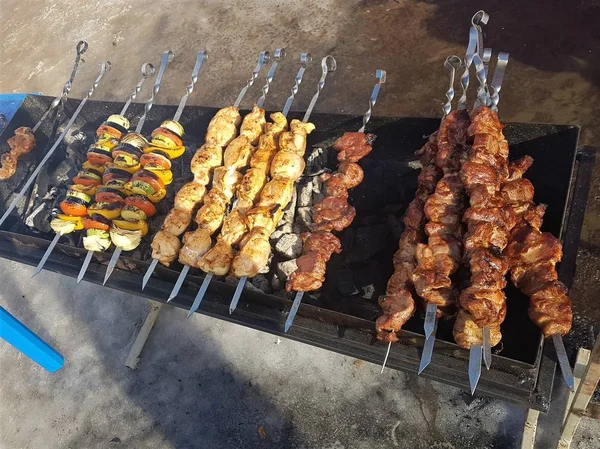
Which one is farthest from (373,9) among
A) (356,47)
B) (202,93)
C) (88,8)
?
(88,8)

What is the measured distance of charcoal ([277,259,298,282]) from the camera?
349cm

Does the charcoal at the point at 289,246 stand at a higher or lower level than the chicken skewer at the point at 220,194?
lower

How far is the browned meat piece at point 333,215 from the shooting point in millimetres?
3535

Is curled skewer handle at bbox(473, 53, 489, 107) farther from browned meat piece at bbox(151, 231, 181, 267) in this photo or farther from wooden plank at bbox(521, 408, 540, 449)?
browned meat piece at bbox(151, 231, 181, 267)

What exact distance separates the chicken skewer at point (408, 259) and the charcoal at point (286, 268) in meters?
0.82

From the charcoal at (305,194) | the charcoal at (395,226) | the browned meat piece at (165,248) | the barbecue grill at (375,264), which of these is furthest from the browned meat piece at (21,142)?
the charcoal at (395,226)

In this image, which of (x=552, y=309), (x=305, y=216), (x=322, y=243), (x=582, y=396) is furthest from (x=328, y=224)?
(x=582, y=396)

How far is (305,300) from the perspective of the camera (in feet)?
11.1

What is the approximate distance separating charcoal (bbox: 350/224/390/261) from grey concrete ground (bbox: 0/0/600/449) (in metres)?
1.17

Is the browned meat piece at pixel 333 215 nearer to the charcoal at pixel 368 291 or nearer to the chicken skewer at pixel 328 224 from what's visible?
the chicken skewer at pixel 328 224

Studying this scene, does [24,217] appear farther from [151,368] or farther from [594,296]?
[594,296]

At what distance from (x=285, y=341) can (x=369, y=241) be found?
147cm

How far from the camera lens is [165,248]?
359 centimetres

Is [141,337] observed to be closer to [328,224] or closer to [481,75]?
[328,224]
